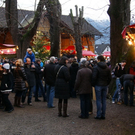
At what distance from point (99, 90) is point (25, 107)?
11.1ft

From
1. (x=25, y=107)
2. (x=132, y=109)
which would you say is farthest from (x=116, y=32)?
(x=25, y=107)

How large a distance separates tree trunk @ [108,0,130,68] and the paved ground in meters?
3.71

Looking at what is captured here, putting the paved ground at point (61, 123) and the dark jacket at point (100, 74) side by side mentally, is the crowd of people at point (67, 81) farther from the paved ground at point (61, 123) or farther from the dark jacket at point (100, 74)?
the paved ground at point (61, 123)

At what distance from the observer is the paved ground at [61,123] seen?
5934 mm

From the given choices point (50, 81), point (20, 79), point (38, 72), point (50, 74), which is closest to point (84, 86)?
point (50, 81)

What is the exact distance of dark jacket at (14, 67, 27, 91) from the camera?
8539 mm

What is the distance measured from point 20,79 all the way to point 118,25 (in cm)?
582

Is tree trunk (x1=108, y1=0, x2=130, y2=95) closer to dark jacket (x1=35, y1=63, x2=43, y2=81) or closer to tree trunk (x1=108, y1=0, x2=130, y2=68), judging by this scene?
tree trunk (x1=108, y1=0, x2=130, y2=68)

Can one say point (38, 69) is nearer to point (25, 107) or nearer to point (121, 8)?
point (25, 107)

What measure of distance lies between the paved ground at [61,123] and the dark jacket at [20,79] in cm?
84

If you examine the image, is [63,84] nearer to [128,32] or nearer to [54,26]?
[128,32]

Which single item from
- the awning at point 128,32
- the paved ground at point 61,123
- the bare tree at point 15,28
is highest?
the bare tree at point 15,28

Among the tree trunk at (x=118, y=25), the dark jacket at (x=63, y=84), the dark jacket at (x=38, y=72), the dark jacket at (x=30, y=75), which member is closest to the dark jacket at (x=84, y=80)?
the dark jacket at (x=63, y=84)

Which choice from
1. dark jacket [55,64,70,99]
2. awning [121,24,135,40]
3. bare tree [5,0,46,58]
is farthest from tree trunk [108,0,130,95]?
bare tree [5,0,46,58]
